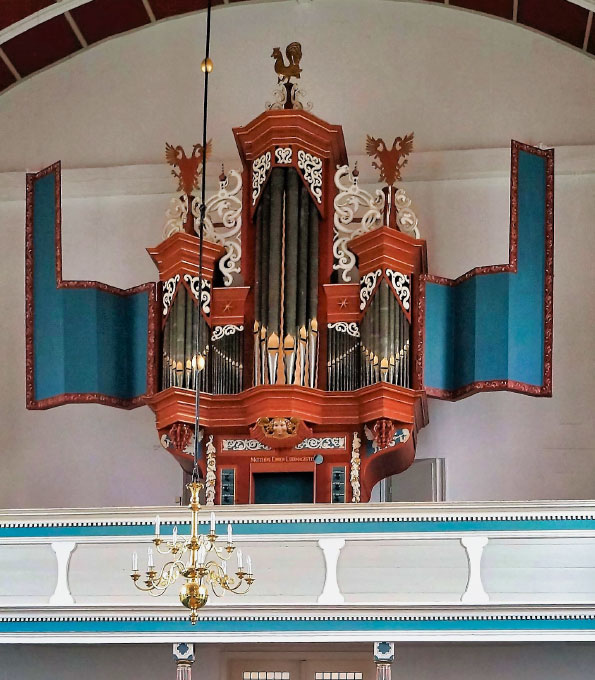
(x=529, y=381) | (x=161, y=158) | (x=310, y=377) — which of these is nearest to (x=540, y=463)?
(x=529, y=381)

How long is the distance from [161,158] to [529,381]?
5.33m

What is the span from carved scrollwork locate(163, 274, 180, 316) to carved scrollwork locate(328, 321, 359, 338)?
1649 millimetres

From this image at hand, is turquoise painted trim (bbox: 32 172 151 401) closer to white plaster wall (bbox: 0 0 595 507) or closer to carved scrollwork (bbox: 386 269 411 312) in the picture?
white plaster wall (bbox: 0 0 595 507)

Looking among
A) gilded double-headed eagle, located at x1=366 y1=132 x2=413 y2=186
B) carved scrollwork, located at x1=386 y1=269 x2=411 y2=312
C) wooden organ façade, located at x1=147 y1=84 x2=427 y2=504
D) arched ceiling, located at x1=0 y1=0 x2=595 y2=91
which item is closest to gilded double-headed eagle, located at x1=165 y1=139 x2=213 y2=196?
wooden organ façade, located at x1=147 y1=84 x2=427 y2=504

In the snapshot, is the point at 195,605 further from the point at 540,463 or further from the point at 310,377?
the point at 540,463

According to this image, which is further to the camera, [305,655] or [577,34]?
[577,34]

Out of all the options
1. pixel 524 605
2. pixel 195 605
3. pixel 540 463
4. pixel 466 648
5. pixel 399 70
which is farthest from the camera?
pixel 399 70

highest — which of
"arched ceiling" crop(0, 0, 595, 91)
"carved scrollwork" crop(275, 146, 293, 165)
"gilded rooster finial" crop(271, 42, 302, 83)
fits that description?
"arched ceiling" crop(0, 0, 595, 91)

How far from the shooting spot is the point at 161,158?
760 inches

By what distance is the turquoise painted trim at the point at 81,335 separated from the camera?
17188mm

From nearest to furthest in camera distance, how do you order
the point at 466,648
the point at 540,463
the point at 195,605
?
the point at 195,605
the point at 466,648
the point at 540,463

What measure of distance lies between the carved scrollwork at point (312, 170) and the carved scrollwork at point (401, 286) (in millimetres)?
1162

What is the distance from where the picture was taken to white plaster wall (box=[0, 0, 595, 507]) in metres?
18.0

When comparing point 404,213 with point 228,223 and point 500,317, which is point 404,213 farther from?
point 228,223
